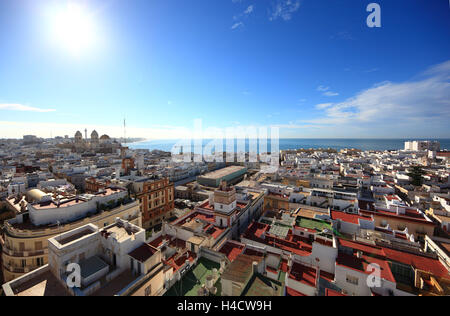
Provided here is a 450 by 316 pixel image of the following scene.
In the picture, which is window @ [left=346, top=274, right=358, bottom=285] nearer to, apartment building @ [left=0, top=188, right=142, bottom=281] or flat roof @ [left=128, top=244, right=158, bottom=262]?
flat roof @ [left=128, top=244, right=158, bottom=262]

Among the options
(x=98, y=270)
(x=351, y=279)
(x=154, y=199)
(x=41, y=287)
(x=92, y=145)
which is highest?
(x=92, y=145)

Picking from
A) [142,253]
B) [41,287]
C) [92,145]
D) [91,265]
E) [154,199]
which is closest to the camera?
[41,287]

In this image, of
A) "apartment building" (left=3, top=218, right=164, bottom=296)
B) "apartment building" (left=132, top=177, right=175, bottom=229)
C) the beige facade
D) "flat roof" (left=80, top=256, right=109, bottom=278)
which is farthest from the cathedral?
"flat roof" (left=80, top=256, right=109, bottom=278)

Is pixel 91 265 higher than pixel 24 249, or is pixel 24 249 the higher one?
pixel 91 265

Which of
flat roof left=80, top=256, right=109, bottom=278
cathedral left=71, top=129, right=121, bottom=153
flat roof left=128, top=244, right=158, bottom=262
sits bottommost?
flat roof left=80, top=256, right=109, bottom=278

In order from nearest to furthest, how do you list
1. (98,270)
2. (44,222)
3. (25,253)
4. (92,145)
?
1. (98,270)
2. (25,253)
3. (44,222)
4. (92,145)

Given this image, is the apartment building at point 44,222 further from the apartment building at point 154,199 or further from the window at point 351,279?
the window at point 351,279

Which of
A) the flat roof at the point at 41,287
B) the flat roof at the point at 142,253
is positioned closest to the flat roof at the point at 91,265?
the flat roof at the point at 41,287

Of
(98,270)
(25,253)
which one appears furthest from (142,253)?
(25,253)

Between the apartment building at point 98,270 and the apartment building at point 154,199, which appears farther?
the apartment building at point 154,199

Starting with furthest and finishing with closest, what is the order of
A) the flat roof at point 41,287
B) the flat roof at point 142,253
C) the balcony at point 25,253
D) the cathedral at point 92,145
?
1. the cathedral at point 92,145
2. the balcony at point 25,253
3. the flat roof at point 142,253
4. the flat roof at point 41,287

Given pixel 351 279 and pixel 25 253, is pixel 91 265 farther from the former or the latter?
pixel 351 279

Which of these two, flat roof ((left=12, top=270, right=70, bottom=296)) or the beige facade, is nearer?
flat roof ((left=12, top=270, right=70, bottom=296))
